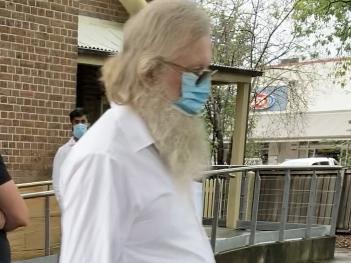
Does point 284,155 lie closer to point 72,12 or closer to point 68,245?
point 72,12

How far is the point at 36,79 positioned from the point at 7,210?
16.9 ft

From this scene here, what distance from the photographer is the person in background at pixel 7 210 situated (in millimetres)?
2807

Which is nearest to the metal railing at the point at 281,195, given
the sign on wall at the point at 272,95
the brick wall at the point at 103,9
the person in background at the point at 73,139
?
the person in background at the point at 73,139

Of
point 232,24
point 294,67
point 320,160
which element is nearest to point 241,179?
point 232,24

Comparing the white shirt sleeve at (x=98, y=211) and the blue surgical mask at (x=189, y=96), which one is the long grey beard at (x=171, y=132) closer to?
the blue surgical mask at (x=189, y=96)

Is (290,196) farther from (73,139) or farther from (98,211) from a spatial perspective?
(98,211)

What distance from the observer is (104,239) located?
5.28 ft

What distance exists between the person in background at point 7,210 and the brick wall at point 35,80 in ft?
15.6

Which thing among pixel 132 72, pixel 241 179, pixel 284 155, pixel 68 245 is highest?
pixel 132 72

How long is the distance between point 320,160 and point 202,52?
22.0 meters

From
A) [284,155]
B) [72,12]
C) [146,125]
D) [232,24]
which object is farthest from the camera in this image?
[284,155]

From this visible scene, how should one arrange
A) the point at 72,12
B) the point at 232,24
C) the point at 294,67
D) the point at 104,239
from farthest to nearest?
the point at 294,67 → the point at 232,24 → the point at 72,12 → the point at 104,239

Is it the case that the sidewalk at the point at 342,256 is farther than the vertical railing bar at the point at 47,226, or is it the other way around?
the sidewalk at the point at 342,256

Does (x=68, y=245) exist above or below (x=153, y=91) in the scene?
below
